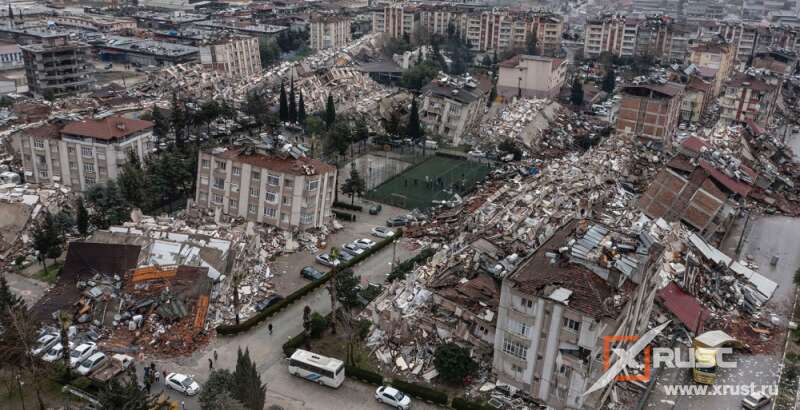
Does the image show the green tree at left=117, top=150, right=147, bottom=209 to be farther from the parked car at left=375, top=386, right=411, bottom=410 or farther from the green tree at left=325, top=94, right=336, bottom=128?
the parked car at left=375, top=386, right=411, bottom=410

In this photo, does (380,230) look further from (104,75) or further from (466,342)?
(104,75)

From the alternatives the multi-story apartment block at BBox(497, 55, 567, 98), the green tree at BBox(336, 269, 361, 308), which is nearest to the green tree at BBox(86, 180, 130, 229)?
the green tree at BBox(336, 269, 361, 308)

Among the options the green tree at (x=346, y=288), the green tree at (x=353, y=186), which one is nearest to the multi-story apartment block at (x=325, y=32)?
the green tree at (x=353, y=186)

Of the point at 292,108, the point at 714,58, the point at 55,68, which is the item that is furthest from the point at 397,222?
the point at 714,58

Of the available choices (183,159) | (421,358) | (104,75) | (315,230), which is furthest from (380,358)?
(104,75)

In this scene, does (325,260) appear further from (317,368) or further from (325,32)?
(325,32)
